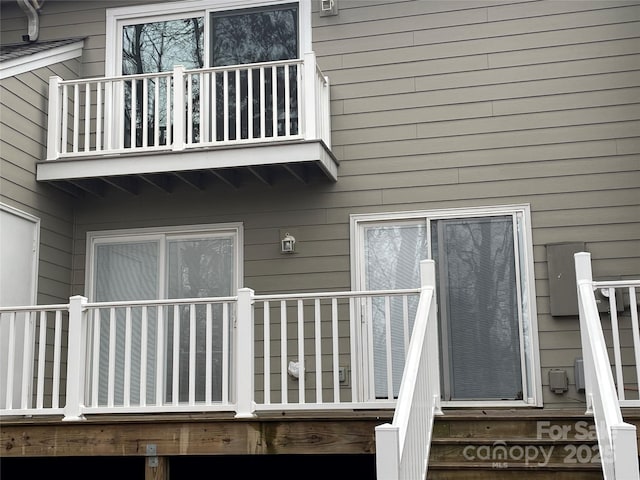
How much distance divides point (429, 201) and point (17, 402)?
383 centimetres

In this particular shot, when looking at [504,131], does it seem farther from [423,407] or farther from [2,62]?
[2,62]

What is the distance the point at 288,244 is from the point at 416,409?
123 inches

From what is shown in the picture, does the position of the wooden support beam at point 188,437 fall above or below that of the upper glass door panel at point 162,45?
below

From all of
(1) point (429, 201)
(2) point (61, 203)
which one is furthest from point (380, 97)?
(2) point (61, 203)

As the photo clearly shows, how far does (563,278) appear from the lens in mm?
6719

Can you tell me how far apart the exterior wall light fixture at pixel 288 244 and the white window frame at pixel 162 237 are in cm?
40

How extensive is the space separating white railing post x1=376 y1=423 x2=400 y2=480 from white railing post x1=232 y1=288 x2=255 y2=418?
6.45 feet

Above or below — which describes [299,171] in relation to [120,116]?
below

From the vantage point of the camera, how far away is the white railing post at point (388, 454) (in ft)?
12.0

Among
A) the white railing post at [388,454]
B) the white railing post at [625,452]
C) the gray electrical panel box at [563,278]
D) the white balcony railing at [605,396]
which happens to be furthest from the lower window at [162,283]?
the white railing post at [625,452]

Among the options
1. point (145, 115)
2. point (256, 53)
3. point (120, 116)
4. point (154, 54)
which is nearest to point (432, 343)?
point (145, 115)

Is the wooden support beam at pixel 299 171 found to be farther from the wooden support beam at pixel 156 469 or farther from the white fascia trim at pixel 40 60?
the wooden support beam at pixel 156 469

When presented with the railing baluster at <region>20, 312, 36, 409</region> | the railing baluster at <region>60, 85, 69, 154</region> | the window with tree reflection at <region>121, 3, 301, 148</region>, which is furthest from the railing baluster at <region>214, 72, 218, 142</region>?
the railing baluster at <region>20, 312, 36, 409</region>

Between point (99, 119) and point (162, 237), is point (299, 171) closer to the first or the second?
point (162, 237)
